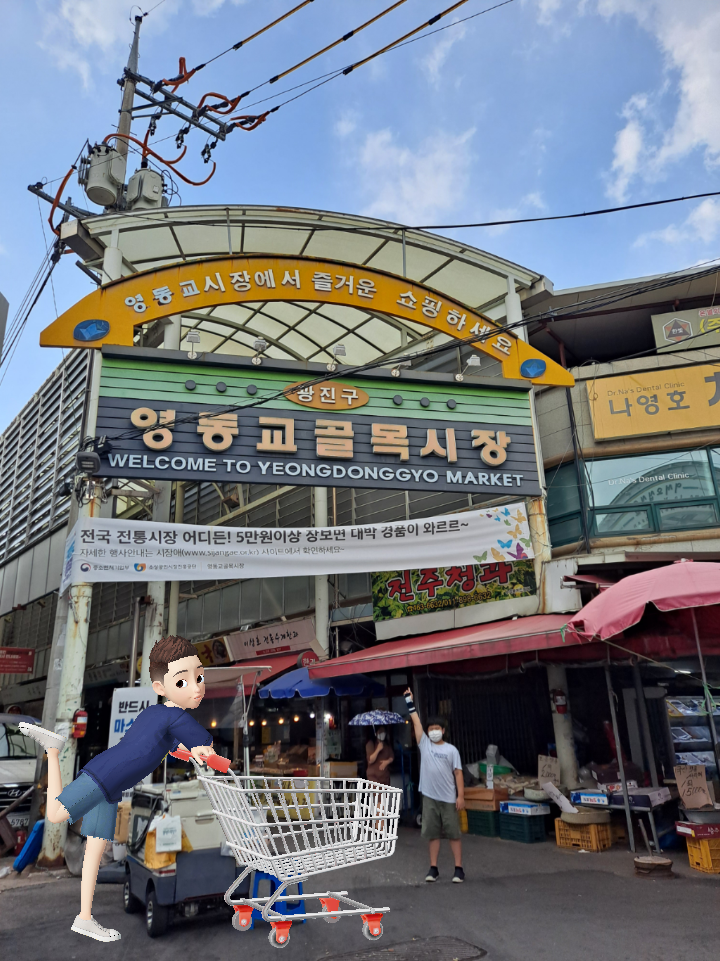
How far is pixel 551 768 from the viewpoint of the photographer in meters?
12.2

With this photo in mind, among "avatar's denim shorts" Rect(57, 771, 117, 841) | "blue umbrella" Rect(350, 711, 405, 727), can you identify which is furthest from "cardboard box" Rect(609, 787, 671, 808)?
"avatar's denim shorts" Rect(57, 771, 117, 841)

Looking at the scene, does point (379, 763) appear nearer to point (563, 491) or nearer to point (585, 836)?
point (585, 836)

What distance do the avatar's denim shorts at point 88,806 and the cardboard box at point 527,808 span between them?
34.6 feet

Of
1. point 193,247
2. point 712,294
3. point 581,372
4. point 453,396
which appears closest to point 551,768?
point 453,396

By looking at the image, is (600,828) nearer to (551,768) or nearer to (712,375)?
(551,768)

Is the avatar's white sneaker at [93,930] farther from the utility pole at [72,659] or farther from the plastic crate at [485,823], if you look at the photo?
the plastic crate at [485,823]

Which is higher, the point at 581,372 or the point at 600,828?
the point at 581,372

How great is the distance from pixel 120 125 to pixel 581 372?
14946 millimetres

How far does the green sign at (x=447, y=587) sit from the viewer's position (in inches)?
552

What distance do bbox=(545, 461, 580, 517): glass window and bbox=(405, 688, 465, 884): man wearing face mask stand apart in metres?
7.68

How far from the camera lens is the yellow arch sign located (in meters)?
12.6

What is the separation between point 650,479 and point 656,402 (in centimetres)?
167

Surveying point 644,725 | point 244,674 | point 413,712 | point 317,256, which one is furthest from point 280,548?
point 413,712

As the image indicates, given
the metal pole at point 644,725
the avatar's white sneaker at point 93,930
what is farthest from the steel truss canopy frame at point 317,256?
the avatar's white sneaker at point 93,930
